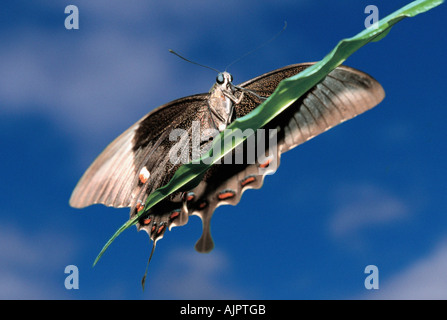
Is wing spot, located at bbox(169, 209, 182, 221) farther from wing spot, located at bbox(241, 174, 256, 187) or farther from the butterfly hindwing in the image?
wing spot, located at bbox(241, 174, 256, 187)

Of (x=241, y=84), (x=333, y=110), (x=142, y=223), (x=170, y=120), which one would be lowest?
(x=142, y=223)

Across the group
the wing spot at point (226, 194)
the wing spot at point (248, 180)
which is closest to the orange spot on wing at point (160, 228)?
the wing spot at point (226, 194)

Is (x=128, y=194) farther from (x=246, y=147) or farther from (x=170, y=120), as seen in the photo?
(x=246, y=147)

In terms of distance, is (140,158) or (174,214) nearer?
(140,158)

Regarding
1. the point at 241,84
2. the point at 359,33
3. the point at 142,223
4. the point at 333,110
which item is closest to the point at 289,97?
the point at 359,33

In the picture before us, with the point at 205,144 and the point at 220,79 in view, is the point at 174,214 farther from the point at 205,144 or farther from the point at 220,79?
the point at 220,79

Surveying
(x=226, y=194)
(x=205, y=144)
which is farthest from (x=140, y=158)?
(x=226, y=194)

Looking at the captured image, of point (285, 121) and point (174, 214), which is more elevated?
point (285, 121)
